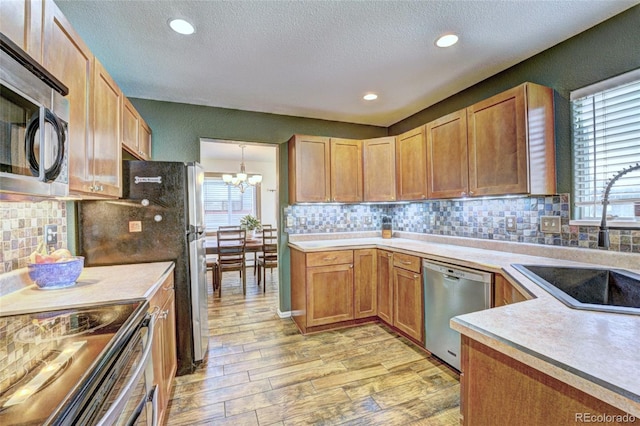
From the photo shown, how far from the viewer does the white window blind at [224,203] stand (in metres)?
6.31

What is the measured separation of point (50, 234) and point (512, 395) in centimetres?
247

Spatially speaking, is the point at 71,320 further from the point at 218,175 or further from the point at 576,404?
the point at 218,175

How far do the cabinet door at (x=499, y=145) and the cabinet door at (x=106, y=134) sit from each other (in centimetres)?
265

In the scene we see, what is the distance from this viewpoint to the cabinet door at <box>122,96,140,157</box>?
210cm

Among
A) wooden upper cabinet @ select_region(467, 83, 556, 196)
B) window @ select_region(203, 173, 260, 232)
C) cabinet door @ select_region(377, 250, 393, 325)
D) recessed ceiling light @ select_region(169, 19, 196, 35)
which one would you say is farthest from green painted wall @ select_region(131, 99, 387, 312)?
window @ select_region(203, 173, 260, 232)

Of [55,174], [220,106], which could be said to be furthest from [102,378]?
[220,106]

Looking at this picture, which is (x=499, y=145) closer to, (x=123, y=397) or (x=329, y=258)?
(x=329, y=258)

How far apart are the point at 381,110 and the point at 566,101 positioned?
1.74 metres

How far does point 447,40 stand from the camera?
77.1 inches

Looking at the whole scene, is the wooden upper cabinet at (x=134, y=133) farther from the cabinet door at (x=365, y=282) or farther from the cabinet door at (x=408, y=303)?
the cabinet door at (x=408, y=303)

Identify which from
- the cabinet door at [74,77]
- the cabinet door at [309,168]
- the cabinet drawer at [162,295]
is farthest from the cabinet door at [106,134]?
the cabinet door at [309,168]

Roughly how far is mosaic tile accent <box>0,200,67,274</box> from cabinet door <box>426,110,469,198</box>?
9.80ft

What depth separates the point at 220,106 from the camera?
123 inches

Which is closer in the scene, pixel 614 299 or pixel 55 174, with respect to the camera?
pixel 55 174
